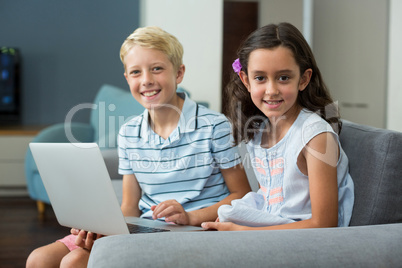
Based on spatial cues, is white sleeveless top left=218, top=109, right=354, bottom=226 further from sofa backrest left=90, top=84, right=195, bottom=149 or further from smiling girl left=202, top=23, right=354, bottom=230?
sofa backrest left=90, top=84, right=195, bottom=149

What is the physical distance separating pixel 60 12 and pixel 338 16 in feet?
7.67

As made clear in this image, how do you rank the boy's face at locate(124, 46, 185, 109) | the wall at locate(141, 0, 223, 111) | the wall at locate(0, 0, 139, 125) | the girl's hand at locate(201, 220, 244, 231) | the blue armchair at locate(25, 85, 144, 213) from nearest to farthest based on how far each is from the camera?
the girl's hand at locate(201, 220, 244, 231)
the boy's face at locate(124, 46, 185, 109)
the blue armchair at locate(25, 85, 144, 213)
the wall at locate(141, 0, 223, 111)
the wall at locate(0, 0, 139, 125)

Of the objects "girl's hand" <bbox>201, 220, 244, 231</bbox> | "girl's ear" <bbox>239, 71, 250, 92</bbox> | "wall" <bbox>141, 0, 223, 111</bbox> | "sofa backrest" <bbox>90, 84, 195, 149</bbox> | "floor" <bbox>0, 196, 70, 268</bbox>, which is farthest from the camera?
"wall" <bbox>141, 0, 223, 111</bbox>

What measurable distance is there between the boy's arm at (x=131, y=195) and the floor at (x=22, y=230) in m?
1.11

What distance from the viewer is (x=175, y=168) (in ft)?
4.83

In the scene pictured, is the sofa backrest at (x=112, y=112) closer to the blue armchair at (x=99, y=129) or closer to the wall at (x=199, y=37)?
the blue armchair at (x=99, y=129)

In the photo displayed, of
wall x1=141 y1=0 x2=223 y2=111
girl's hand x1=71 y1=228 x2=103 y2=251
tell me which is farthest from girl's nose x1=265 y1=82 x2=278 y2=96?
wall x1=141 y1=0 x2=223 y2=111

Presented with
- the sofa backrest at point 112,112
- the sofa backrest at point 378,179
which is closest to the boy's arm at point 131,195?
the sofa backrest at point 378,179

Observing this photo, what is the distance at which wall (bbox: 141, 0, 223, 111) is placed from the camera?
3518 millimetres

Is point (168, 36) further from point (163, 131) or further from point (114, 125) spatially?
point (114, 125)

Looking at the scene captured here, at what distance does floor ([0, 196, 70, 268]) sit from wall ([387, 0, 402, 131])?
2.37 meters

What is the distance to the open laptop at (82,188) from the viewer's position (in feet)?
3.48

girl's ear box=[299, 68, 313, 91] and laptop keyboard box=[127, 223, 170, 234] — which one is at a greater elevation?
girl's ear box=[299, 68, 313, 91]

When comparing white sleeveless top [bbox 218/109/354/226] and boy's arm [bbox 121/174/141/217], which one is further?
boy's arm [bbox 121/174/141/217]
